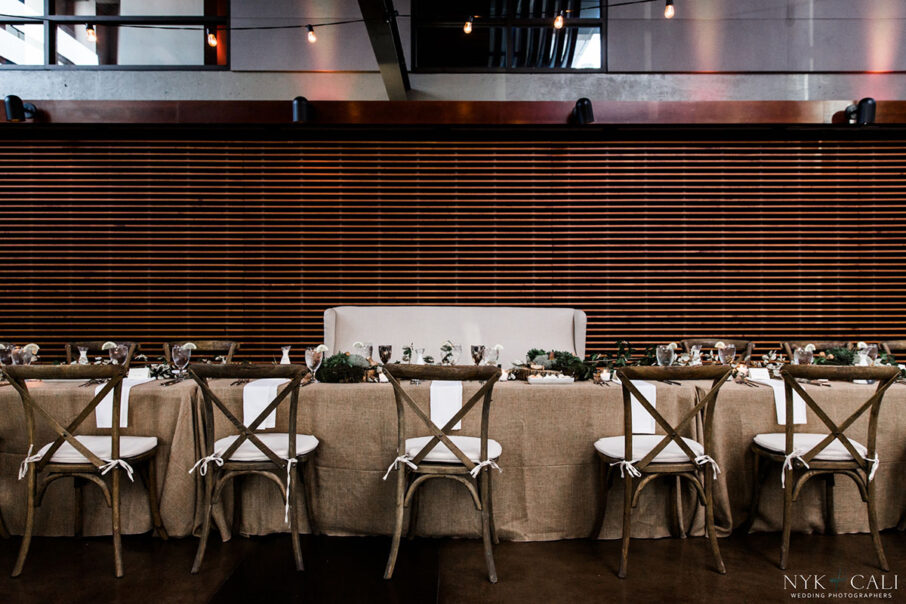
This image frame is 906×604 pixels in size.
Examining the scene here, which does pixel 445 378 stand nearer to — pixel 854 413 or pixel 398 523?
pixel 398 523

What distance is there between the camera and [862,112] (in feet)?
18.8

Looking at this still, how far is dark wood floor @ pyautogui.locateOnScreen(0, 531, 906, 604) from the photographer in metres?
A: 2.48

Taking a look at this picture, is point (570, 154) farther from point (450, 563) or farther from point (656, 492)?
point (450, 563)

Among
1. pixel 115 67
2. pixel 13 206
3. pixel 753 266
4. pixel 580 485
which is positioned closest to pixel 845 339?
pixel 753 266

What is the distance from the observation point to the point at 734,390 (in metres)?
3.08

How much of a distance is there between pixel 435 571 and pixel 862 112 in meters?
6.18

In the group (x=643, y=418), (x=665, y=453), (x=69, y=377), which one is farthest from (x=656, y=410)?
(x=69, y=377)

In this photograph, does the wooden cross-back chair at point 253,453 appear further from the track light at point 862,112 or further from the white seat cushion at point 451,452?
the track light at point 862,112

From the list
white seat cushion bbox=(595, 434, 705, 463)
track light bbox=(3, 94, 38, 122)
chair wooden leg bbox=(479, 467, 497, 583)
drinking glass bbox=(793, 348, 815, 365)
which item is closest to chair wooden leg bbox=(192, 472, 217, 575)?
chair wooden leg bbox=(479, 467, 497, 583)

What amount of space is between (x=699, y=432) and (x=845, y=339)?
170 inches

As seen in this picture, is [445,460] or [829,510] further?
[829,510]

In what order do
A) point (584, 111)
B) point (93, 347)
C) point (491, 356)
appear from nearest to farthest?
point (491, 356)
point (93, 347)
point (584, 111)

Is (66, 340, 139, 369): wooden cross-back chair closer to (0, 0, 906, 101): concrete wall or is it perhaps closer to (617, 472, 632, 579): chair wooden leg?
A: (617, 472, 632, 579): chair wooden leg

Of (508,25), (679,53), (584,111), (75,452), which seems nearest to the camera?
(75,452)
